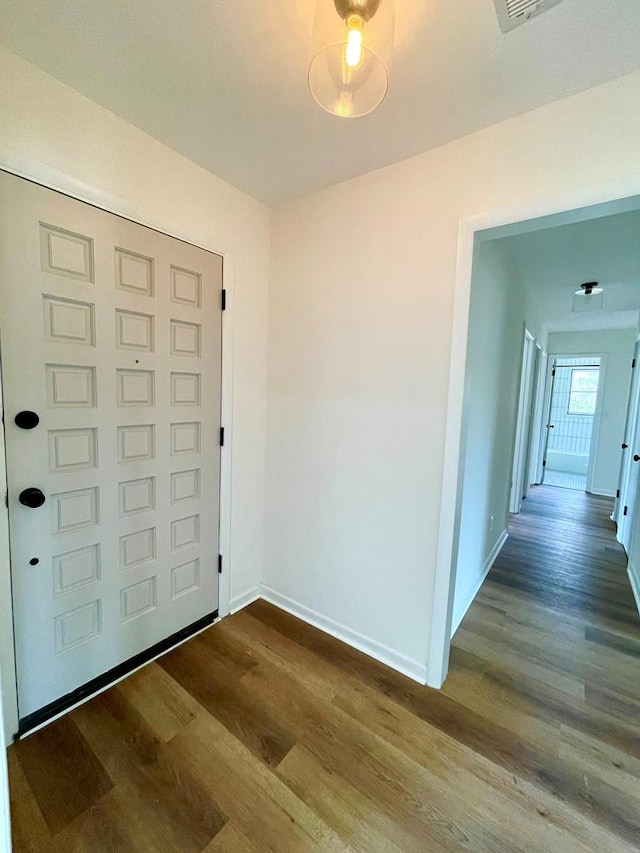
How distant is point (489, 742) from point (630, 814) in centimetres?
44

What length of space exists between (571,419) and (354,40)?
776cm

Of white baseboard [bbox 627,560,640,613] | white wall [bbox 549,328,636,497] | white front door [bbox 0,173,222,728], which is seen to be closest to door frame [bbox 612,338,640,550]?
white baseboard [bbox 627,560,640,613]

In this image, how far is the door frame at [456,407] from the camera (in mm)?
1342

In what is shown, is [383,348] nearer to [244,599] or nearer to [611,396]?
[244,599]

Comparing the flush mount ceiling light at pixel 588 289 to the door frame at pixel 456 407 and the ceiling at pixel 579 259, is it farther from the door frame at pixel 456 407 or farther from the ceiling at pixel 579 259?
the door frame at pixel 456 407

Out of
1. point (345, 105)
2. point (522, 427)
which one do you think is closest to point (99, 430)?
point (345, 105)

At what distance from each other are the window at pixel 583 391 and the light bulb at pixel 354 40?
737 cm

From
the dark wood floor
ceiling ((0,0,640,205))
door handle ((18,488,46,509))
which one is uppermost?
ceiling ((0,0,640,205))

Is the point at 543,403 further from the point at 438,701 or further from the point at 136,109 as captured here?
the point at 136,109

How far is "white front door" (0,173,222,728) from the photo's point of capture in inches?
51.2

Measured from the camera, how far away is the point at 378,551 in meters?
1.87

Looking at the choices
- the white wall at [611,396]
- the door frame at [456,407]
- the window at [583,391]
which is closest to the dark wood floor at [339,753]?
the door frame at [456,407]

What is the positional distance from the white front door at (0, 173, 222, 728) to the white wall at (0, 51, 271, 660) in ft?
0.32

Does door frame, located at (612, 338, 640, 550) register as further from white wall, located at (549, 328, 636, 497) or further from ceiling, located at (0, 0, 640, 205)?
ceiling, located at (0, 0, 640, 205)
